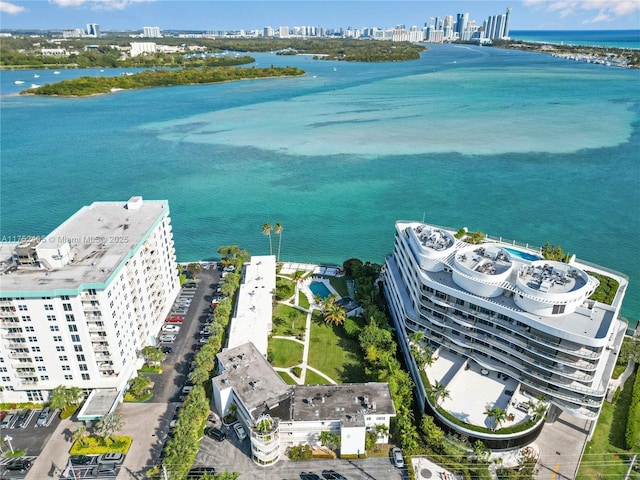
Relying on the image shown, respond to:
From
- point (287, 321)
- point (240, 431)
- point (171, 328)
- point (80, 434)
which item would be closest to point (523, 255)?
point (287, 321)

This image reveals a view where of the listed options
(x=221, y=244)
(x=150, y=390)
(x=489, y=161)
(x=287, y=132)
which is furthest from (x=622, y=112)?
(x=150, y=390)

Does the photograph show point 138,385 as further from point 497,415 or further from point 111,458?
point 497,415

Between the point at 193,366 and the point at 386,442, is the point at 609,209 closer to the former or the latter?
the point at 386,442

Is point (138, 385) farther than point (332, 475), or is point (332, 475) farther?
point (138, 385)

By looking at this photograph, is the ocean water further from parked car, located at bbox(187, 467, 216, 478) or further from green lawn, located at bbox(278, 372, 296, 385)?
parked car, located at bbox(187, 467, 216, 478)

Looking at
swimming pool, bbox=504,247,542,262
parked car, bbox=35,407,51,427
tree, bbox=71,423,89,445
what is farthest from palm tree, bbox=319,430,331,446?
swimming pool, bbox=504,247,542,262
